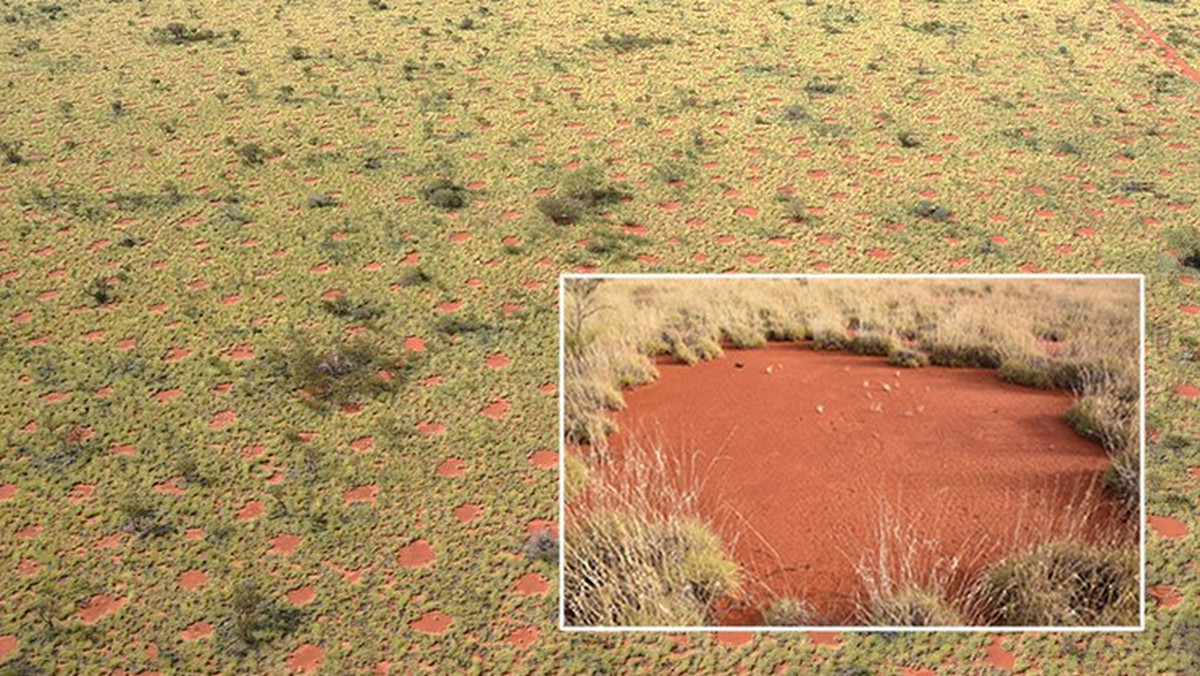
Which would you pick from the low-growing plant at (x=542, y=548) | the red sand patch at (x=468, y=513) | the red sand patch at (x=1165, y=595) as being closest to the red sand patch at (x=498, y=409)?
the red sand patch at (x=468, y=513)

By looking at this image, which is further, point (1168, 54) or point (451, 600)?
point (1168, 54)

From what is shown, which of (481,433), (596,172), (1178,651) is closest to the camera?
(1178,651)

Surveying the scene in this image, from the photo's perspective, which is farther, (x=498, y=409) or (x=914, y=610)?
(x=498, y=409)

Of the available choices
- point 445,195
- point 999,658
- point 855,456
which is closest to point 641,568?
point 855,456

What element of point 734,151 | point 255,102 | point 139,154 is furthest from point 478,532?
point 255,102

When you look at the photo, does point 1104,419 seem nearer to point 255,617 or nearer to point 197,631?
point 255,617

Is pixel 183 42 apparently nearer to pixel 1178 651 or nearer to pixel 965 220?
pixel 965 220

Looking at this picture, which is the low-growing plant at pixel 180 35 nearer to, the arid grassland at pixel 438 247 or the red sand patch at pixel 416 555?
the arid grassland at pixel 438 247
